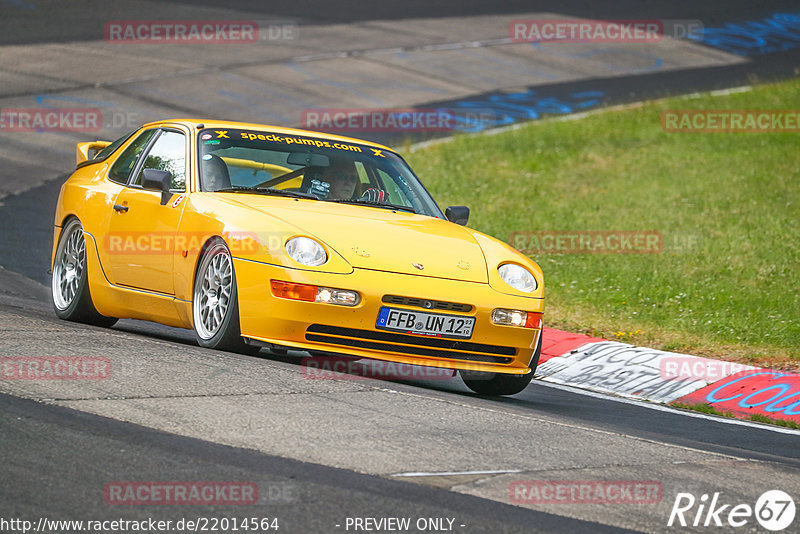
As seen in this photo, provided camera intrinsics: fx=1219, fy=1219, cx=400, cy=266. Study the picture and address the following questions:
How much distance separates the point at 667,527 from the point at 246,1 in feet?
91.4

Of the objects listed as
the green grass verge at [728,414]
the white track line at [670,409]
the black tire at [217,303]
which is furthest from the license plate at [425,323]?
the green grass verge at [728,414]

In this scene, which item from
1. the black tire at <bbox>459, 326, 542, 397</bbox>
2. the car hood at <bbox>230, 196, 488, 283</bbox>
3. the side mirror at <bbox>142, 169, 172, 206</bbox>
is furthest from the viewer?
the side mirror at <bbox>142, 169, 172, 206</bbox>

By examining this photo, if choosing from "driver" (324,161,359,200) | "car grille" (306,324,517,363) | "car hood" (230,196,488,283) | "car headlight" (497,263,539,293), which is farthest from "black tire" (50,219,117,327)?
"car headlight" (497,263,539,293)

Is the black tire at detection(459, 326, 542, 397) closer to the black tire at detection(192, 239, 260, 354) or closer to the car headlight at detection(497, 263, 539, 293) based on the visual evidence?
the car headlight at detection(497, 263, 539, 293)

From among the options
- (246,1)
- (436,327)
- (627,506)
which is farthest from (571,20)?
(627,506)

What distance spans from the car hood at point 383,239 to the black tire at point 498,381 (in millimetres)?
655

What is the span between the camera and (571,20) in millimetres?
31812

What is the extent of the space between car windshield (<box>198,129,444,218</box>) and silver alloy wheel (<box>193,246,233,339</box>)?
727mm

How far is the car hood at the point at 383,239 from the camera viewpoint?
7.01 metres

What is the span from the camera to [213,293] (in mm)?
7227

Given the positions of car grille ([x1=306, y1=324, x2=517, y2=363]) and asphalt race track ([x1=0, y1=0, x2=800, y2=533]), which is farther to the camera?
car grille ([x1=306, y1=324, x2=517, y2=363])

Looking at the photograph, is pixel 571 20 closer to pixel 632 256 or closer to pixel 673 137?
pixel 673 137

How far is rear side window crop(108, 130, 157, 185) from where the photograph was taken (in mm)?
8656

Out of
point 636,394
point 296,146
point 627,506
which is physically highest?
point 296,146
